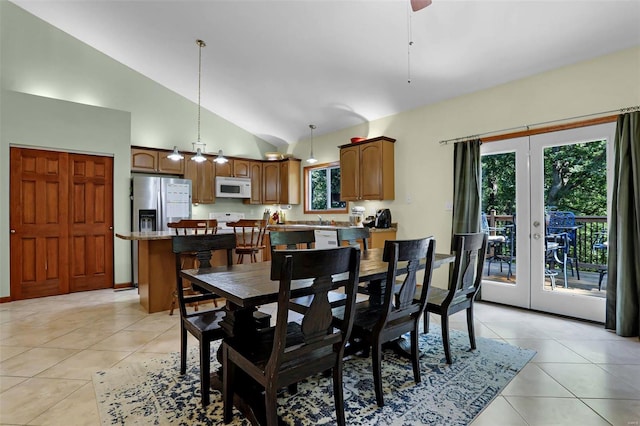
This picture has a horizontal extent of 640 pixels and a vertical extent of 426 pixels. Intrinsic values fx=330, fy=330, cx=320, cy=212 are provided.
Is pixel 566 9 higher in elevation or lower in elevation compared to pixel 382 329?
higher

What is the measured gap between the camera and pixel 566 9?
2.75 meters

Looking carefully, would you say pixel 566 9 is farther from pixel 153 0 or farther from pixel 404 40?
pixel 153 0

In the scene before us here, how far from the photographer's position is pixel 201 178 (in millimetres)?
6094

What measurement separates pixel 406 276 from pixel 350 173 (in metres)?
3.52

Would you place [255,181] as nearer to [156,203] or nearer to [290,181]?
[290,181]

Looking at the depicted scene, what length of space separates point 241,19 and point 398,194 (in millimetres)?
3102

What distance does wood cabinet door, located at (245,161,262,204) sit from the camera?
6766 mm

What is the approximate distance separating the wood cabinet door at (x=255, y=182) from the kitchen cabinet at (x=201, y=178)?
0.79 metres

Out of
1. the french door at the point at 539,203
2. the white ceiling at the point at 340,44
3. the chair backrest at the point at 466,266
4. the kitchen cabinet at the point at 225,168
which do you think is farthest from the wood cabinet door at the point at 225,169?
the chair backrest at the point at 466,266

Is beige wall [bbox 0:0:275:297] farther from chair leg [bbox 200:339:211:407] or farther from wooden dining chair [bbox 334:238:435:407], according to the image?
wooden dining chair [bbox 334:238:435:407]

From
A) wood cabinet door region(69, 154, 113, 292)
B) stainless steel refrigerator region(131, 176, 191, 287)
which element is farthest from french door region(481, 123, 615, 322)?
wood cabinet door region(69, 154, 113, 292)

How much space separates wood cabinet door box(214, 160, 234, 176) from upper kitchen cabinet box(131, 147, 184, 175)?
26.5 inches

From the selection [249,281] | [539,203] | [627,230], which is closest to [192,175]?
[249,281]

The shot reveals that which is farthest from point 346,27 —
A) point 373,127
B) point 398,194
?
point 398,194
